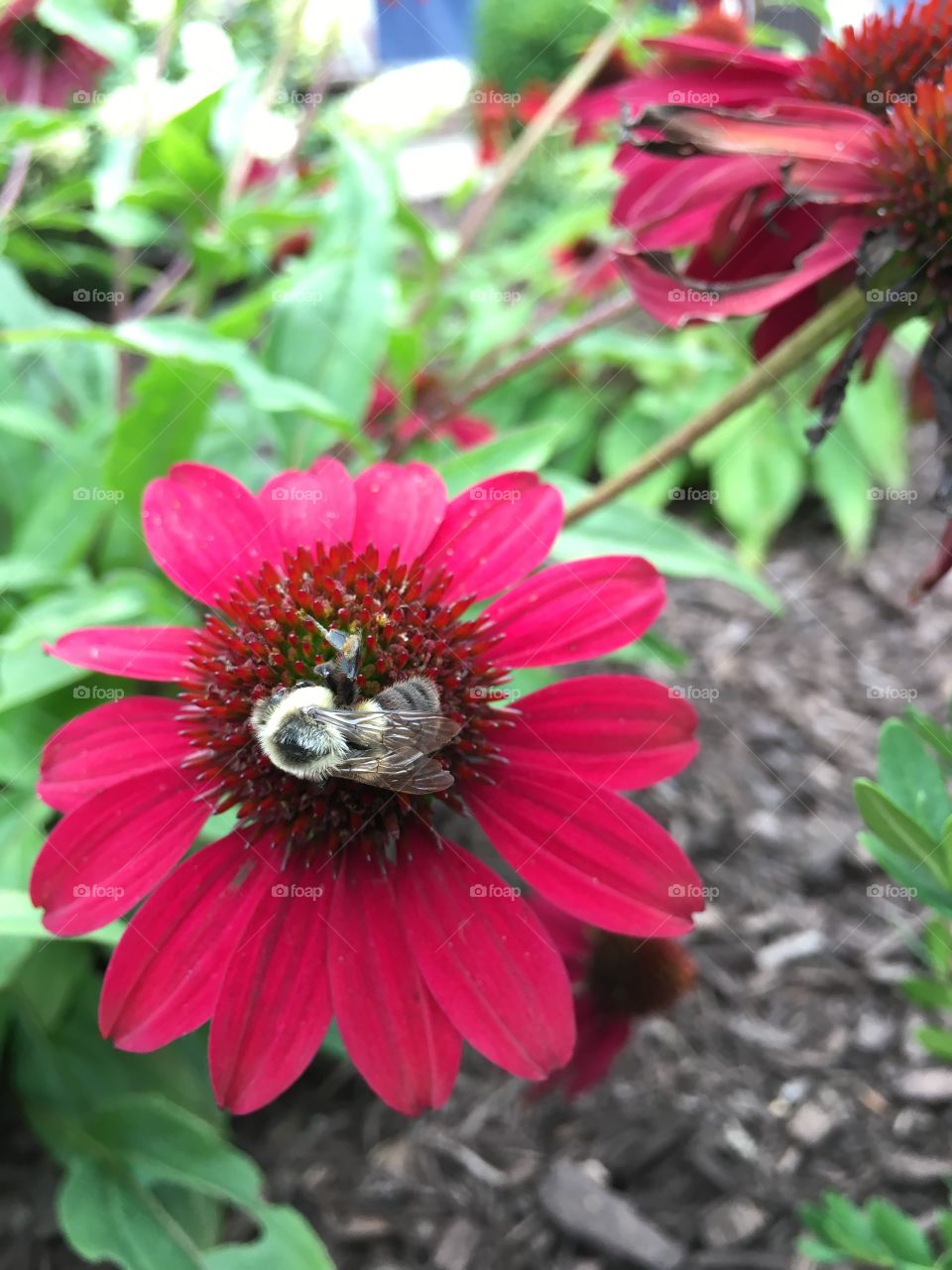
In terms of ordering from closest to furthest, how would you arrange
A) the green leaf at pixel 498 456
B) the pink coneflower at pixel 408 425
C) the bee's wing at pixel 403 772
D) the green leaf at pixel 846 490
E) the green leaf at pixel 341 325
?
the bee's wing at pixel 403 772 → the green leaf at pixel 498 456 → the green leaf at pixel 341 325 → the pink coneflower at pixel 408 425 → the green leaf at pixel 846 490

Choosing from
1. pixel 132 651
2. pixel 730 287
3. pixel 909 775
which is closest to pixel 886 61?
pixel 730 287

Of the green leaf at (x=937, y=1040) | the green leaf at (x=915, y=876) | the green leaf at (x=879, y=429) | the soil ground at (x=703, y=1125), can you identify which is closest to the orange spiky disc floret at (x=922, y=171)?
the green leaf at (x=915, y=876)

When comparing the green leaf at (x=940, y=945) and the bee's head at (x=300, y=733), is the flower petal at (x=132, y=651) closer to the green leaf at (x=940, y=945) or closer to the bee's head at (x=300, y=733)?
the bee's head at (x=300, y=733)

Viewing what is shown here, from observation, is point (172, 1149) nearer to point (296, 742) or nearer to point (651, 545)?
point (296, 742)

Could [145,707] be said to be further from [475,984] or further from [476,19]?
[476,19]

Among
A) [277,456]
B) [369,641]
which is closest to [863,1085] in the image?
[369,641]

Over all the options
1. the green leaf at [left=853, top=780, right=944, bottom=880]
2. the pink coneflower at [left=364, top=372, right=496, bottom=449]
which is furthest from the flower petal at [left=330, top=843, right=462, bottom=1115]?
the pink coneflower at [left=364, top=372, right=496, bottom=449]
